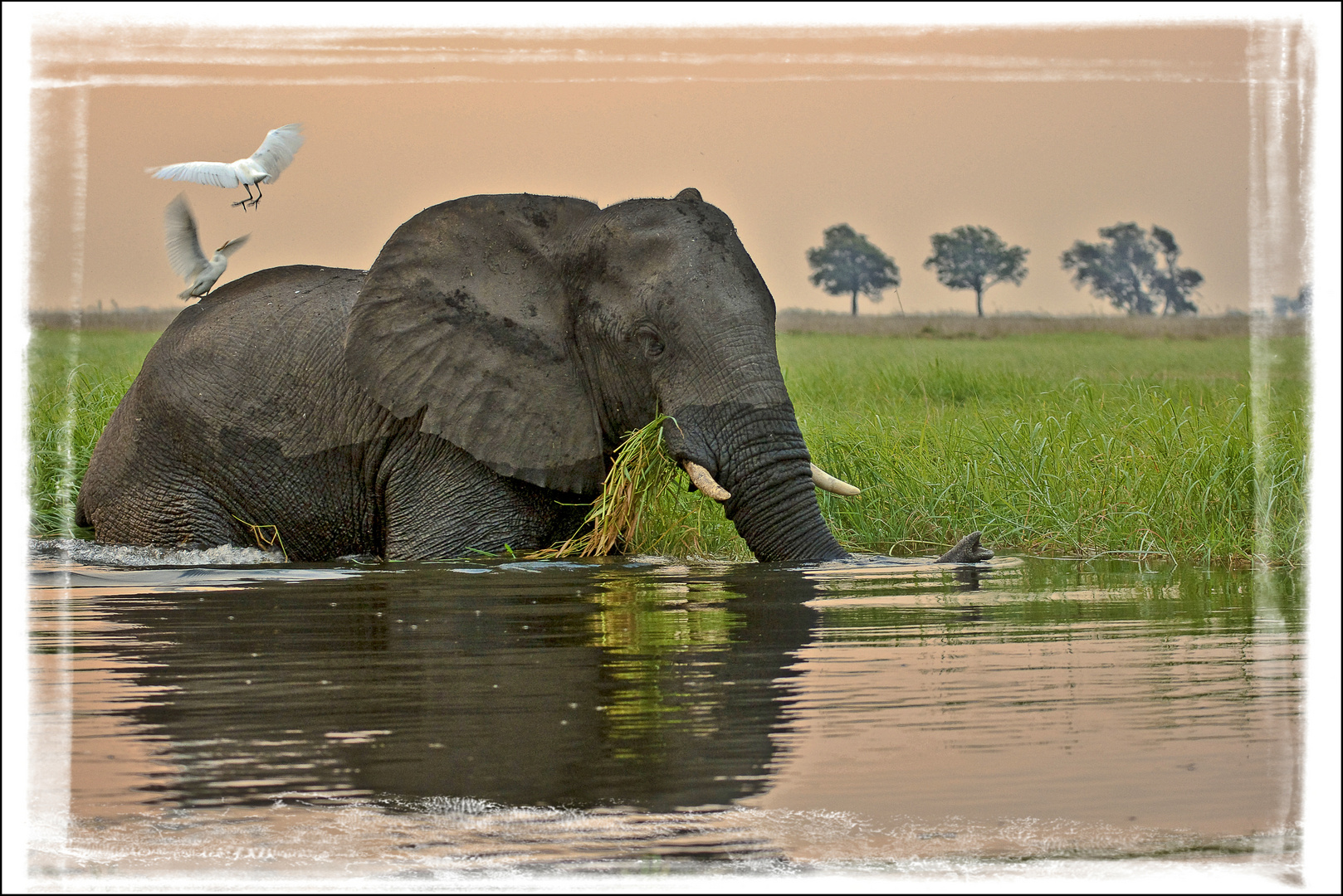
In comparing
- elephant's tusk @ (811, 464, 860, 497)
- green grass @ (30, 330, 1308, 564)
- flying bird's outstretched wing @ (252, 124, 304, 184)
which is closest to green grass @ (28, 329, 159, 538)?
green grass @ (30, 330, 1308, 564)

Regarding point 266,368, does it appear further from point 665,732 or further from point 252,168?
point 665,732

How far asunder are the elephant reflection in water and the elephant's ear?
1.17 m

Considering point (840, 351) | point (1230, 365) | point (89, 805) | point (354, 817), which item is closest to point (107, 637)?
point (89, 805)

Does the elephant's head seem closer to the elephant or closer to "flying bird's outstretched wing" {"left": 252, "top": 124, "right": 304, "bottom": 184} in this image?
the elephant

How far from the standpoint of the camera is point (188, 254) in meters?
8.50

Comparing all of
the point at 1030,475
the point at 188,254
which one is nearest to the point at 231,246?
the point at 188,254

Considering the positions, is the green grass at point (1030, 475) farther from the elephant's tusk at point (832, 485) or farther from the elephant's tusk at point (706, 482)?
the elephant's tusk at point (832, 485)

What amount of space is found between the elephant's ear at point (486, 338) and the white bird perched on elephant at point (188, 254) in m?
1.30

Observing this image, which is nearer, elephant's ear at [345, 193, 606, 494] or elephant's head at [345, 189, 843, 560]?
elephant's head at [345, 189, 843, 560]

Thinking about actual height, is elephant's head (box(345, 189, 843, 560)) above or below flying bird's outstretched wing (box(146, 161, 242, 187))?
below

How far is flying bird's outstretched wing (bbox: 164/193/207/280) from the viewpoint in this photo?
8.48 m

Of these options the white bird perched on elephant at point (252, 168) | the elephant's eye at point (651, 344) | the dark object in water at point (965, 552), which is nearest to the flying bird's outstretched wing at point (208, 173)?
the white bird perched on elephant at point (252, 168)

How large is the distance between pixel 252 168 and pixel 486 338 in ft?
5.75

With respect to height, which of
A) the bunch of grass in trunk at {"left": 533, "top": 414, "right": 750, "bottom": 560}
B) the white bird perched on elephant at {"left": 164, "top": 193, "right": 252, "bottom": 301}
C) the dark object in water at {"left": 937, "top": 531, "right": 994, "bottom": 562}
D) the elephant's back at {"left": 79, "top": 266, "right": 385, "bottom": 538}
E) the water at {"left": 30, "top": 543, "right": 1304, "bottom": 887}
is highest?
the white bird perched on elephant at {"left": 164, "top": 193, "right": 252, "bottom": 301}
